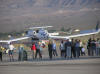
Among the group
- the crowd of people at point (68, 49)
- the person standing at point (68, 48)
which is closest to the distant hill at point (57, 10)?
the crowd of people at point (68, 49)

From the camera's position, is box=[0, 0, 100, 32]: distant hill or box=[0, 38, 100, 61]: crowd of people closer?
box=[0, 38, 100, 61]: crowd of people

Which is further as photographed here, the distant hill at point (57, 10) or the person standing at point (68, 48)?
the distant hill at point (57, 10)

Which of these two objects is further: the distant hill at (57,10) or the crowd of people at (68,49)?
the distant hill at (57,10)

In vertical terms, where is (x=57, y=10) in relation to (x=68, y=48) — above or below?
above

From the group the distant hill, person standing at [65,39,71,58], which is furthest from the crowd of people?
the distant hill

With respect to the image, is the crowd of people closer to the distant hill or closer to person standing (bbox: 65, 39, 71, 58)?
person standing (bbox: 65, 39, 71, 58)

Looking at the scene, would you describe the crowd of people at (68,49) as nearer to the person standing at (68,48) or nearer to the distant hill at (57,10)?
the person standing at (68,48)

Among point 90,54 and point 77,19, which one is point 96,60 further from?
point 77,19

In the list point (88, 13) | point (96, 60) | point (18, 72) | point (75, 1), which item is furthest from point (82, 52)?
point (75, 1)

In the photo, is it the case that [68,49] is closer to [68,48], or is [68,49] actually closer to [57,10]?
[68,48]

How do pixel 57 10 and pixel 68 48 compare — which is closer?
pixel 68 48

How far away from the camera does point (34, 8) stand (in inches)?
5817

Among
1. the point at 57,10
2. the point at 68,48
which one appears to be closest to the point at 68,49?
the point at 68,48

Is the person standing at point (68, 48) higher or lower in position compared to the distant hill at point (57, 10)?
lower
